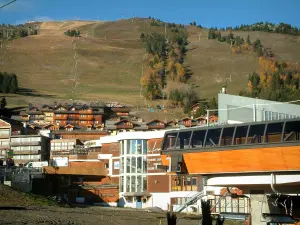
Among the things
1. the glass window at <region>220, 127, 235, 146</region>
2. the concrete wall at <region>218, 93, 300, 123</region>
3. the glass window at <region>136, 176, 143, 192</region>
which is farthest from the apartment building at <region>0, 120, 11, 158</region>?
the glass window at <region>220, 127, 235, 146</region>

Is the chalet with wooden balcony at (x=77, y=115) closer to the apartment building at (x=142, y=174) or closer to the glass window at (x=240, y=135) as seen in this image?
the apartment building at (x=142, y=174)

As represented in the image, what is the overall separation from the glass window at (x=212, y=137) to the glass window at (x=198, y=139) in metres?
0.29

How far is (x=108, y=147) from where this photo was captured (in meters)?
67.6

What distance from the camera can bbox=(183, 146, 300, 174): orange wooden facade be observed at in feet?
79.4

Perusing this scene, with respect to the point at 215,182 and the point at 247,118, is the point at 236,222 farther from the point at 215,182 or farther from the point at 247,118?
the point at 215,182

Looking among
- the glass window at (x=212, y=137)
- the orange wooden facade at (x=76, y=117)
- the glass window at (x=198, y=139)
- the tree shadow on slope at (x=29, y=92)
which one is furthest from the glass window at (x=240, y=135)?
the tree shadow on slope at (x=29, y=92)

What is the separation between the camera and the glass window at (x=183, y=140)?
90.3 ft

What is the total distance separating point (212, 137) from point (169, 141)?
255cm

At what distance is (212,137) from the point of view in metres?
26.7

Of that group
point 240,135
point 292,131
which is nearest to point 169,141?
point 240,135

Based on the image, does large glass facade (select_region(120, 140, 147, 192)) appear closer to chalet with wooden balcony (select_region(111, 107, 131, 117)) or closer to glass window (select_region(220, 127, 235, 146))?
glass window (select_region(220, 127, 235, 146))

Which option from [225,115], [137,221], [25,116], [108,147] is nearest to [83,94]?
[25,116]

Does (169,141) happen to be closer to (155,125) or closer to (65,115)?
(155,125)

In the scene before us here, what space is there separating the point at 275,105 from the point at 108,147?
2206 cm
